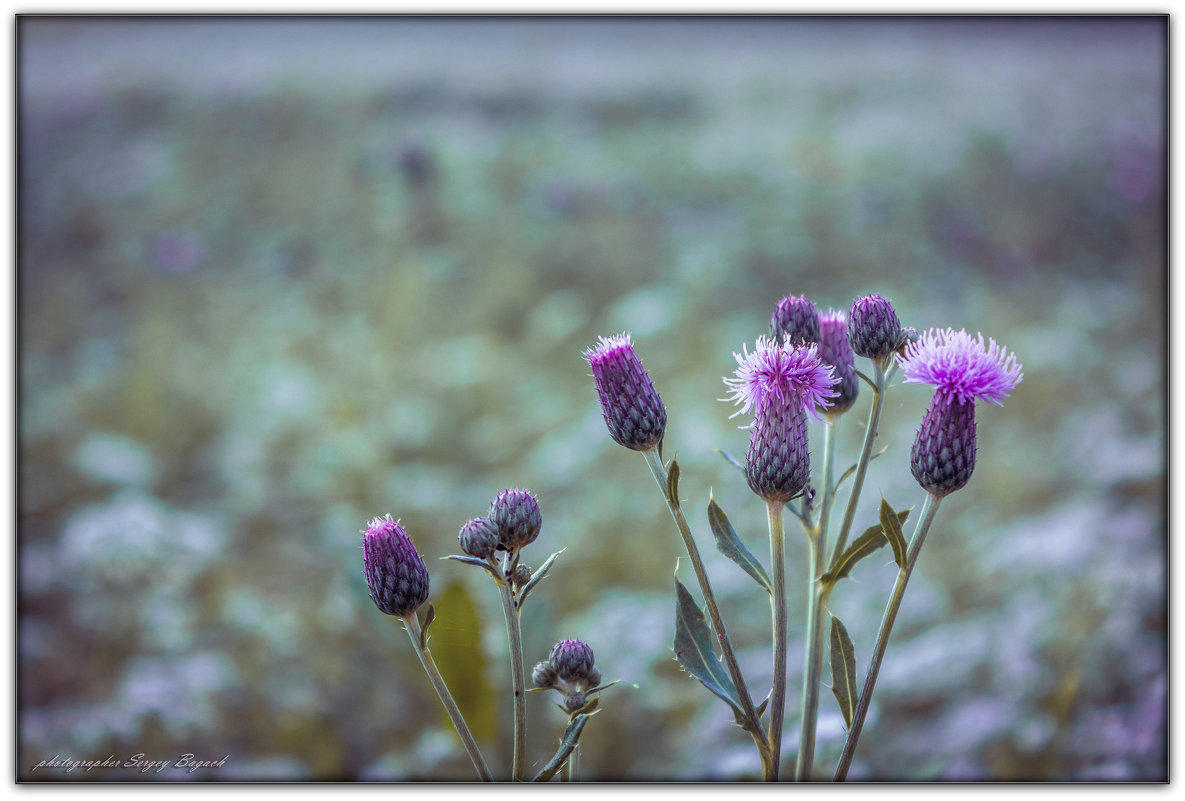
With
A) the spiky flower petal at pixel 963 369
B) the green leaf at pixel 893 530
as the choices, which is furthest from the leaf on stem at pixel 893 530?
the spiky flower petal at pixel 963 369

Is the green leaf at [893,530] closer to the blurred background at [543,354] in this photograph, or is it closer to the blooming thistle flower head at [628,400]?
the blooming thistle flower head at [628,400]

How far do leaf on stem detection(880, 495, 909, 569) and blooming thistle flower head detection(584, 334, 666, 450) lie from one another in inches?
6.5

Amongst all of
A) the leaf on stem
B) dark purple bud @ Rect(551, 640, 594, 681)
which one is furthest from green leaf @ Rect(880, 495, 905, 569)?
dark purple bud @ Rect(551, 640, 594, 681)

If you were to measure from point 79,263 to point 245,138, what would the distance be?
858mm

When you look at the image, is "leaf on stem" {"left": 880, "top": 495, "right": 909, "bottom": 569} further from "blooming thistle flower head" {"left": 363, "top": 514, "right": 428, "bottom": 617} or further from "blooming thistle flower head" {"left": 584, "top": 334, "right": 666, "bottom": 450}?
"blooming thistle flower head" {"left": 363, "top": 514, "right": 428, "bottom": 617}

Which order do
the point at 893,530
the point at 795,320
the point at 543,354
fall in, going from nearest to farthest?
the point at 893,530
the point at 795,320
the point at 543,354

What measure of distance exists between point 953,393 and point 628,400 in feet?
0.75

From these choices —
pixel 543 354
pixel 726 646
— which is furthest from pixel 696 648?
pixel 543 354

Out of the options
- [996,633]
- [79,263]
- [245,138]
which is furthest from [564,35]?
[996,633]

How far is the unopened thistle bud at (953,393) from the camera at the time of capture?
587 millimetres

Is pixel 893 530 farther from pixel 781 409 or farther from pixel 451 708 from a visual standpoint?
pixel 451 708

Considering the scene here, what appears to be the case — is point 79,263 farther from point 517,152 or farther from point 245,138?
point 517,152

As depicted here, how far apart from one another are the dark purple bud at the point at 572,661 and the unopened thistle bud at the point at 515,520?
3.2 inches

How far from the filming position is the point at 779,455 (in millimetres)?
581
